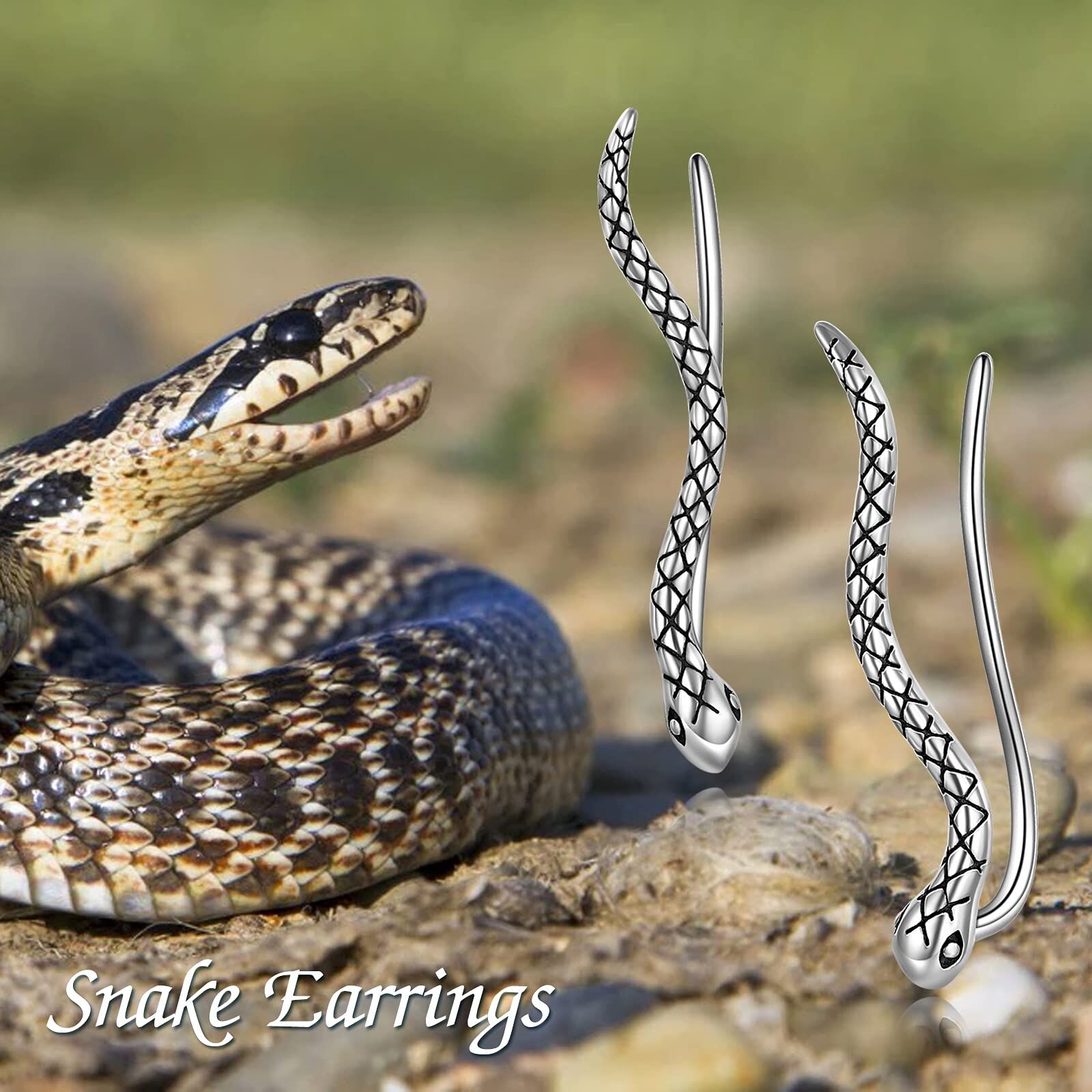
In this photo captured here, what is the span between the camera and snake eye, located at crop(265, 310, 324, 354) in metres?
5.40

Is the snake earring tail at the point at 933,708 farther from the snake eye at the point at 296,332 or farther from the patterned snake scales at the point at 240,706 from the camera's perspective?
the snake eye at the point at 296,332

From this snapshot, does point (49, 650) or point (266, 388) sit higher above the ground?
point (266, 388)

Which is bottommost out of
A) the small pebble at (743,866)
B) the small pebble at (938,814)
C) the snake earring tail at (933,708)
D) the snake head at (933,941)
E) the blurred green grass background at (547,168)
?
the blurred green grass background at (547,168)

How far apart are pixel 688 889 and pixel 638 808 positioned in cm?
216

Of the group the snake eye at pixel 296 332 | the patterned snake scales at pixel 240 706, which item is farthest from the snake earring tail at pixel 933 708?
the snake eye at pixel 296 332

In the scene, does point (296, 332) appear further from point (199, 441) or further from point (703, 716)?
point (703, 716)

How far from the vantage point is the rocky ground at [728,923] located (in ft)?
12.0

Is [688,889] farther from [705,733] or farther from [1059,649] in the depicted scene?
[1059,649]

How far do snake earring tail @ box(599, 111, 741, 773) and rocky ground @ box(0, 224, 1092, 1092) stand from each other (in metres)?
0.43

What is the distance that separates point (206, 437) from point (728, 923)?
7.32 feet

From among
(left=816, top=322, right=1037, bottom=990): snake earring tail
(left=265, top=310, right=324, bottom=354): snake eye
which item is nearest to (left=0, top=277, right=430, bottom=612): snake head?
(left=265, top=310, right=324, bottom=354): snake eye

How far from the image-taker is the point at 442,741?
5.17 m

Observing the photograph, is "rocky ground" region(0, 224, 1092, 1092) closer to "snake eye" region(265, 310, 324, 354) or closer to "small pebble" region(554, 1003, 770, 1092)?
"small pebble" region(554, 1003, 770, 1092)

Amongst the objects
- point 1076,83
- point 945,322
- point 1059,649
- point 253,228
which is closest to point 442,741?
point 945,322
